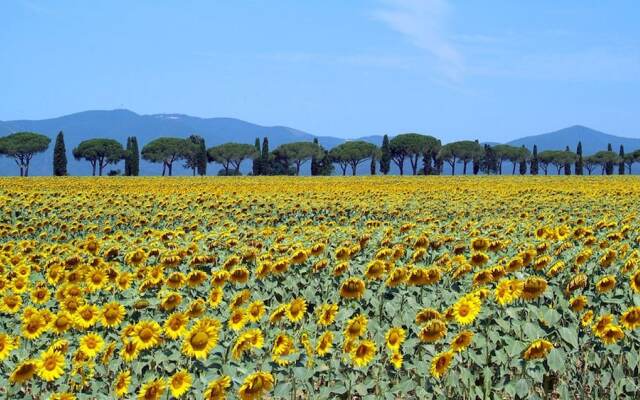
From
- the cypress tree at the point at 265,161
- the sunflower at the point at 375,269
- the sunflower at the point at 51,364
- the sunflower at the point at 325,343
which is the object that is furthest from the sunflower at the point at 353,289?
the cypress tree at the point at 265,161

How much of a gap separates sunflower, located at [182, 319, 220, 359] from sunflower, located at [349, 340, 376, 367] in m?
0.94

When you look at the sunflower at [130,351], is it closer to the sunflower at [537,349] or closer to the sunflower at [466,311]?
the sunflower at [466,311]

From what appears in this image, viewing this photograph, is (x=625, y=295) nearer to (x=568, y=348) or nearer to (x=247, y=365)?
(x=568, y=348)

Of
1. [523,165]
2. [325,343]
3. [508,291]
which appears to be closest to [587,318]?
[508,291]

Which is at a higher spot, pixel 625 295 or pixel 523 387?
pixel 625 295

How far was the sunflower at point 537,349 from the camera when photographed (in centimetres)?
426

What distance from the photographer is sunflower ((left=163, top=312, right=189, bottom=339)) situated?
4.67 meters

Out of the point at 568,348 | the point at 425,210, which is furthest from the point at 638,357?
the point at 425,210

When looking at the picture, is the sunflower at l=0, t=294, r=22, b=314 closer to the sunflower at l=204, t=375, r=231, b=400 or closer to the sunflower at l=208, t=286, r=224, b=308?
the sunflower at l=208, t=286, r=224, b=308

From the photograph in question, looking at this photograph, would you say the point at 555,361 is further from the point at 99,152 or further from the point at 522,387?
the point at 99,152

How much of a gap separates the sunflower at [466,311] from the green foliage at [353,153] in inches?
4810

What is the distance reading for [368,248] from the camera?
8609 millimetres

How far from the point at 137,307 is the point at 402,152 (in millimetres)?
123221

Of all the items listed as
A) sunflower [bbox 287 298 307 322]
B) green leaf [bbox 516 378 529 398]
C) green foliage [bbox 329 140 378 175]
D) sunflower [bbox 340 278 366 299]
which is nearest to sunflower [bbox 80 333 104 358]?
sunflower [bbox 287 298 307 322]
